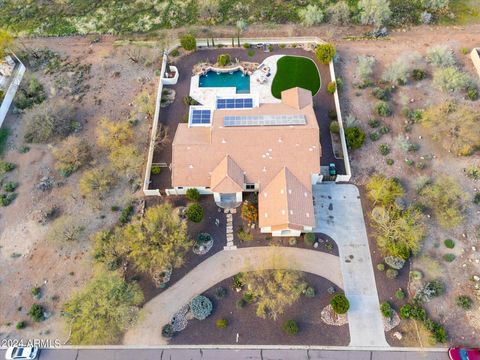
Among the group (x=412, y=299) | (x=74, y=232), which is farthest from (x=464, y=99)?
(x=74, y=232)

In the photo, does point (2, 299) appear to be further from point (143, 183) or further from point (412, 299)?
point (412, 299)

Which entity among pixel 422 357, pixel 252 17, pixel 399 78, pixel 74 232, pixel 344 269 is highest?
pixel 252 17

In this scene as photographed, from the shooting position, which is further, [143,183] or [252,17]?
[252,17]

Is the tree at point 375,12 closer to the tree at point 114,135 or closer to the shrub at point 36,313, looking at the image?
the tree at point 114,135

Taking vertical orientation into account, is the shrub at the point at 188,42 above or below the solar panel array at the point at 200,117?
above

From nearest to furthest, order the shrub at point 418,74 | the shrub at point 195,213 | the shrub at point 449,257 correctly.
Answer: the shrub at point 449,257 → the shrub at point 195,213 → the shrub at point 418,74

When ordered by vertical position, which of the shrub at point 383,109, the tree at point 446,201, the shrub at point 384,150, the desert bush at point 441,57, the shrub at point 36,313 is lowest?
the shrub at point 36,313

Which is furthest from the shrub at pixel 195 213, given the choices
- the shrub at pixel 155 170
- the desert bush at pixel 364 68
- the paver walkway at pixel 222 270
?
the desert bush at pixel 364 68
